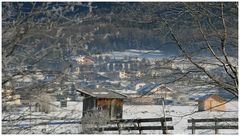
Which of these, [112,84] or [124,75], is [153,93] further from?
[112,84]

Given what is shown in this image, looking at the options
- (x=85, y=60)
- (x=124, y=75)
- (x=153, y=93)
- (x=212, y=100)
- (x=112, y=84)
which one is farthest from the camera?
(x=212, y=100)

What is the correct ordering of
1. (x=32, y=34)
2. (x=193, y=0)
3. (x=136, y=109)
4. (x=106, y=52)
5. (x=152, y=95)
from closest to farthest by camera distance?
(x=32, y=34) → (x=106, y=52) → (x=193, y=0) → (x=152, y=95) → (x=136, y=109)

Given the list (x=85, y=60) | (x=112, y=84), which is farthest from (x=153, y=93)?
(x=85, y=60)

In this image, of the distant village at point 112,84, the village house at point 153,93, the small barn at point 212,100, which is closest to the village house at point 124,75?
the distant village at point 112,84

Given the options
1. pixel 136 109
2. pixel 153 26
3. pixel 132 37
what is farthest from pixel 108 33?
pixel 136 109

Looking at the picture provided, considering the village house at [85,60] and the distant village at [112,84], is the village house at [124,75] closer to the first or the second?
the distant village at [112,84]

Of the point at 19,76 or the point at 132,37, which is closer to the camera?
the point at 19,76

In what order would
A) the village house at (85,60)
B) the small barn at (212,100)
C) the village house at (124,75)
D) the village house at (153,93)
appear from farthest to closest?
1. the village house at (124,75)
2. the village house at (153,93)
3. the small barn at (212,100)
4. the village house at (85,60)

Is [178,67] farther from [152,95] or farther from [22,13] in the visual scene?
[22,13]

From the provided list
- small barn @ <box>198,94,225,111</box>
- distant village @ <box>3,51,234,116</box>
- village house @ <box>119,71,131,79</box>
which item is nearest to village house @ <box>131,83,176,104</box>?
distant village @ <box>3,51,234,116</box>

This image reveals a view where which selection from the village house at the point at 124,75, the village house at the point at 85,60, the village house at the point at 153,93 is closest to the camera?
the village house at the point at 85,60

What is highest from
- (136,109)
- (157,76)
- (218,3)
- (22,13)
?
(218,3)

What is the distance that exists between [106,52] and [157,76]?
7.00ft

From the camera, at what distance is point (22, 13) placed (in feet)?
13.5
